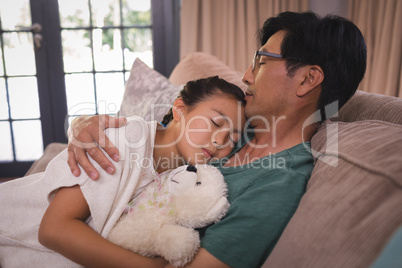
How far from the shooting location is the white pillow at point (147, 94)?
74.0 inches

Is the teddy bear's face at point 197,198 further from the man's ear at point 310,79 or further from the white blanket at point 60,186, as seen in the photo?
the man's ear at point 310,79

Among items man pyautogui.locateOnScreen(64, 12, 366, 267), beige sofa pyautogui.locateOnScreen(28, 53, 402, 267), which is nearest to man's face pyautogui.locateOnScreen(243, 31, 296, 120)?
man pyautogui.locateOnScreen(64, 12, 366, 267)

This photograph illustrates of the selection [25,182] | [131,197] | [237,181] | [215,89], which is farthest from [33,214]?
[215,89]

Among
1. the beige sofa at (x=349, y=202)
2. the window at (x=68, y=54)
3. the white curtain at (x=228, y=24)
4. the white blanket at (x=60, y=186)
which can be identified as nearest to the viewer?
Answer: the beige sofa at (x=349, y=202)

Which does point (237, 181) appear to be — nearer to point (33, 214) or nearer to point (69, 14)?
point (33, 214)

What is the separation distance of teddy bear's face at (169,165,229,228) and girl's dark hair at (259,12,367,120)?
0.55 metres

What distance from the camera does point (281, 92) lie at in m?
1.18

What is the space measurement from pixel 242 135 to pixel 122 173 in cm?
56

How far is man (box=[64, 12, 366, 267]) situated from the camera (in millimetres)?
835

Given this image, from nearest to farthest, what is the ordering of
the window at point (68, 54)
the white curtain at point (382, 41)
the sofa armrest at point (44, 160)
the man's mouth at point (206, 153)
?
1. the man's mouth at point (206, 153)
2. the sofa armrest at point (44, 160)
3. the white curtain at point (382, 41)
4. the window at point (68, 54)

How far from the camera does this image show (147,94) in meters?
2.06

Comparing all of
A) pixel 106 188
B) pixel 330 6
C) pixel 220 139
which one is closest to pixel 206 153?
pixel 220 139

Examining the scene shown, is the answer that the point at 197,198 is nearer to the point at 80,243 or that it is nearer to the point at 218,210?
the point at 218,210

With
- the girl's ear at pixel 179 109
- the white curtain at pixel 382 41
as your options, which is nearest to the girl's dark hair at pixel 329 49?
the girl's ear at pixel 179 109
